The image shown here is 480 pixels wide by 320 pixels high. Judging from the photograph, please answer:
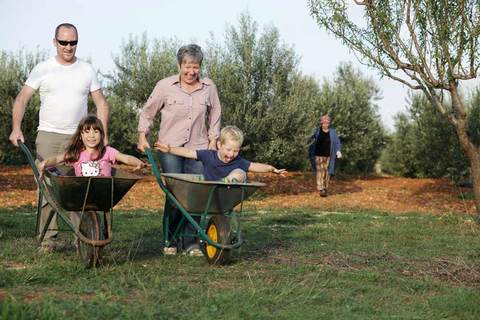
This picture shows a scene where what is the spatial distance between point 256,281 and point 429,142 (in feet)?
68.2

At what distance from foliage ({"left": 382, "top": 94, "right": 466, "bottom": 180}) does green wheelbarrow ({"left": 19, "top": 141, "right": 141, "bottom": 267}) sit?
19.3 meters

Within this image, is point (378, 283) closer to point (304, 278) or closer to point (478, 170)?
point (304, 278)

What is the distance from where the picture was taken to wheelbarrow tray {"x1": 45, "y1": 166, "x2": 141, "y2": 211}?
19.3 ft

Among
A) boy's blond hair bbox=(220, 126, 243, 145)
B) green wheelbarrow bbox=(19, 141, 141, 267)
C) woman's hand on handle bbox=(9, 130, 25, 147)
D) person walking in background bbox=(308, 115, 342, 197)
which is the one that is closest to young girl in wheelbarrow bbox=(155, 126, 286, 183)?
boy's blond hair bbox=(220, 126, 243, 145)

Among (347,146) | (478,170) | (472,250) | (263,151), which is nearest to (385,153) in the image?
(347,146)

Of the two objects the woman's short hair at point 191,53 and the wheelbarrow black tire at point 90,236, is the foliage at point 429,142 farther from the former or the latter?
the wheelbarrow black tire at point 90,236

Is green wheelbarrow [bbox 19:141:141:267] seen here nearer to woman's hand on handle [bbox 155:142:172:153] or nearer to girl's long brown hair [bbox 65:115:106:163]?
girl's long brown hair [bbox 65:115:106:163]

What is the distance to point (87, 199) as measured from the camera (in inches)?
239

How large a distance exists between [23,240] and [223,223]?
2576mm

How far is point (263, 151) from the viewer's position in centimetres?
1989

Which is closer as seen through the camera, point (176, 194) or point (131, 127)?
point (176, 194)

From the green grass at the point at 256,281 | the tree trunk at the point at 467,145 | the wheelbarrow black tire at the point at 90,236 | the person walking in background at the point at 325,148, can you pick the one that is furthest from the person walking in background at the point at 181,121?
the person walking in background at the point at 325,148

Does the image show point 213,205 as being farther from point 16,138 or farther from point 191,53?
point 16,138

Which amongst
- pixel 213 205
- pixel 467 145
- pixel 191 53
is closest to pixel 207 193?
pixel 213 205
